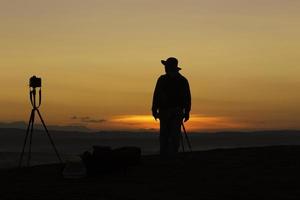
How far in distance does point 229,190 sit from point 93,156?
3756 millimetres

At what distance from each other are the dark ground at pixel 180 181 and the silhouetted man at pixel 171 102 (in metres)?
0.79

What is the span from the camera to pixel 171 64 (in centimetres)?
1756

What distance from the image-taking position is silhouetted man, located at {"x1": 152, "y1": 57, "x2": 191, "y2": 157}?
17.6 meters

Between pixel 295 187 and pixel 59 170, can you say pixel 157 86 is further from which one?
pixel 295 187

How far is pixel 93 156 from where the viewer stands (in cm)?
1593

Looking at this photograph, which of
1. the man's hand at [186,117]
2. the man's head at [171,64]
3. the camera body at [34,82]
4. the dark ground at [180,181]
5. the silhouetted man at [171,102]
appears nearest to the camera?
the dark ground at [180,181]

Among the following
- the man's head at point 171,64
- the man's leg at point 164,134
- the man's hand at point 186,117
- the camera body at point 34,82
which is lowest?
the man's leg at point 164,134

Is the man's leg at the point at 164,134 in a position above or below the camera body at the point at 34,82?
below

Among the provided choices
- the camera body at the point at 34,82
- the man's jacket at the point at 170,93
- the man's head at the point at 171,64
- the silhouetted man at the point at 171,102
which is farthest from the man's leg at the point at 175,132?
the camera body at the point at 34,82

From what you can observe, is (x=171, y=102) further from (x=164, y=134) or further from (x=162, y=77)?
(x=164, y=134)

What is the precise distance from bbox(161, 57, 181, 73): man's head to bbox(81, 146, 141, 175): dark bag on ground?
2.68m

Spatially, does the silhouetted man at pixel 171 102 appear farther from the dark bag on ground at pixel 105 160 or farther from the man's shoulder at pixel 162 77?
the dark bag on ground at pixel 105 160

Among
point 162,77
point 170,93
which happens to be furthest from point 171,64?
point 170,93

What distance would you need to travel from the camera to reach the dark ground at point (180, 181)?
43.6ft
